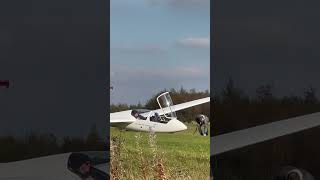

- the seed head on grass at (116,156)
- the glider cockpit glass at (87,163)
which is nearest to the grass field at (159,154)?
the seed head on grass at (116,156)

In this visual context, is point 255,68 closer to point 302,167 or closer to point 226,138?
point 226,138

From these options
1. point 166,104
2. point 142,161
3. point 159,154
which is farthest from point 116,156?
point 166,104

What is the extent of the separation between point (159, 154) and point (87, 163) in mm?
573

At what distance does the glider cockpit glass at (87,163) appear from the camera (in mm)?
2908

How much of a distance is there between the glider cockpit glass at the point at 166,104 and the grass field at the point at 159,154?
0.45ft

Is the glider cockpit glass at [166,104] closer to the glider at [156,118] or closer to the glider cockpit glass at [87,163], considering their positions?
the glider at [156,118]

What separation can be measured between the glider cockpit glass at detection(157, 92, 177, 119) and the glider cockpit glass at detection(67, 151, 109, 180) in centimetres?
55

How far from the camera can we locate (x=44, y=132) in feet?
9.36

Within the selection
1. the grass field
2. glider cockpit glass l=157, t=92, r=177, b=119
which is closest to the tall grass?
the grass field

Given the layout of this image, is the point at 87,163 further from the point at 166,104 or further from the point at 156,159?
the point at 166,104

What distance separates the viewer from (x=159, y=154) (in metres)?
3.27

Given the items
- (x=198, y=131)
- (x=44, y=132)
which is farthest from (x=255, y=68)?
(x=44, y=132)

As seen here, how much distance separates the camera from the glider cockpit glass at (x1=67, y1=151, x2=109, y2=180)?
2.91 meters

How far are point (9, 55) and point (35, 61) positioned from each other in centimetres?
16
